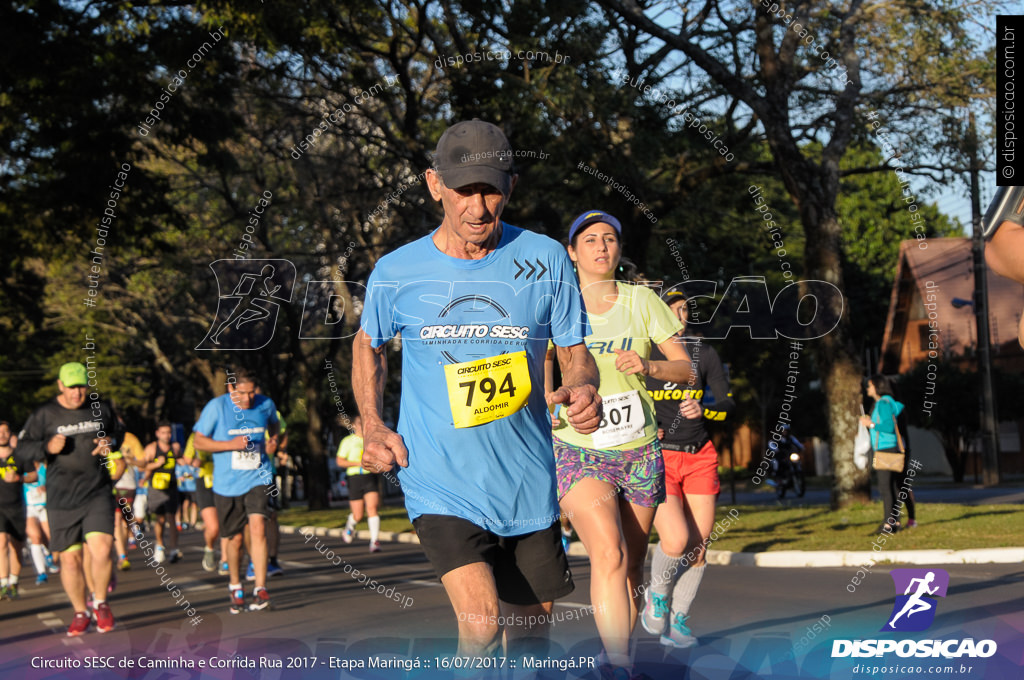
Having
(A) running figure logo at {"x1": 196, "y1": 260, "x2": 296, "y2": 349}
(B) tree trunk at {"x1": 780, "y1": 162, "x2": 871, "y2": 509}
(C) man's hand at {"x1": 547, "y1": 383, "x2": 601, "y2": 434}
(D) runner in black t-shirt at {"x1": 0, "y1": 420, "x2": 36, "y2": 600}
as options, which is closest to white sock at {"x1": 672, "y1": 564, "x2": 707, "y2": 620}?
(C) man's hand at {"x1": 547, "y1": 383, "x2": 601, "y2": 434}

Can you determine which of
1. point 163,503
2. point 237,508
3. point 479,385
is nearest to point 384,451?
point 479,385

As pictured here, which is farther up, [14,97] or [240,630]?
[14,97]

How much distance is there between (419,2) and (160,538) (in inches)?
352

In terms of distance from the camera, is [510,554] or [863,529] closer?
[510,554]

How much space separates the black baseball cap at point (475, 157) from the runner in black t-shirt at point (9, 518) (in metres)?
10.2

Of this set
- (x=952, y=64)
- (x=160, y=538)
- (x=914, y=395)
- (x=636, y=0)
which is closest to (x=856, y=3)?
(x=952, y=64)

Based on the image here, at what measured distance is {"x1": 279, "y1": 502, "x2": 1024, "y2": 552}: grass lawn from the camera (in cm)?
1204

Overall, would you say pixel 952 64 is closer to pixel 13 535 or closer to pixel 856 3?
pixel 856 3

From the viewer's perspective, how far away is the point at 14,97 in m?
15.6

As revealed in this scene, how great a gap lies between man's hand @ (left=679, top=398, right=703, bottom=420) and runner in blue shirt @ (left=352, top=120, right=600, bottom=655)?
2617 millimetres

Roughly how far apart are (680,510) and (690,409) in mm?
586

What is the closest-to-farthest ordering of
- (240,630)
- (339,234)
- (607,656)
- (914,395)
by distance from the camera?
(607,656)
(240,630)
(339,234)
(914,395)

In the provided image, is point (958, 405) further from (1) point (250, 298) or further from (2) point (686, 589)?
(2) point (686, 589)

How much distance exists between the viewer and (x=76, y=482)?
917cm
